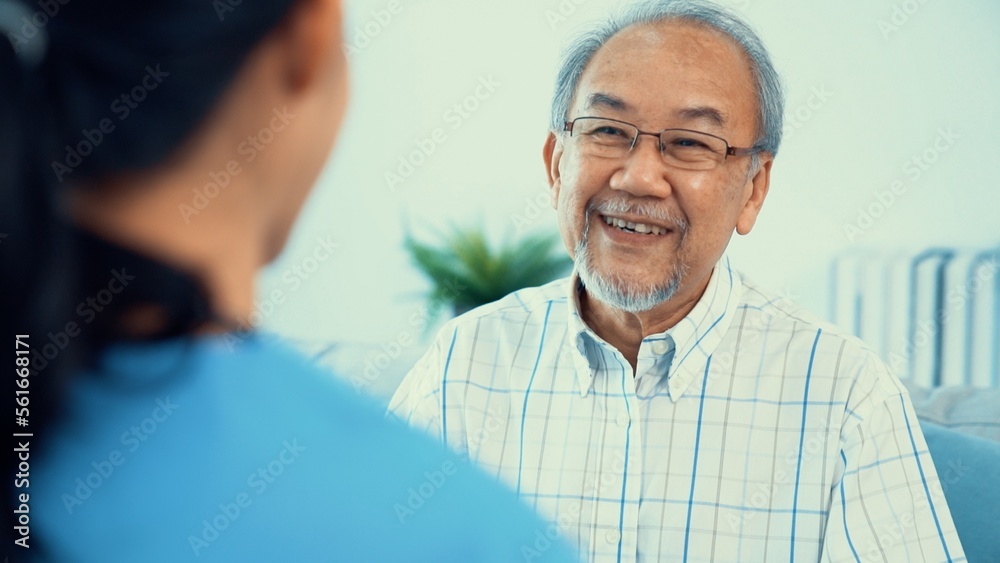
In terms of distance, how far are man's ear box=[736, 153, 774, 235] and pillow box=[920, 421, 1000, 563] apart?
0.45 m

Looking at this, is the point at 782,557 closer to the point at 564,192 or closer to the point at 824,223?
the point at 564,192

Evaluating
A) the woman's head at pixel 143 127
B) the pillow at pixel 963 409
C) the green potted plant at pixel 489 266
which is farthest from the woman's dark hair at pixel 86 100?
the green potted plant at pixel 489 266

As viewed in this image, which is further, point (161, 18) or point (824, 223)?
point (824, 223)

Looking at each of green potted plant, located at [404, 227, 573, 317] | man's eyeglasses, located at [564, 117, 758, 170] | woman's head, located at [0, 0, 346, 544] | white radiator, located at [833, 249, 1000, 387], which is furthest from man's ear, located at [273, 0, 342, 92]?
white radiator, located at [833, 249, 1000, 387]

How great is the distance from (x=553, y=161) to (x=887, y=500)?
0.70 metres

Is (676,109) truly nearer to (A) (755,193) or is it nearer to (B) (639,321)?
(A) (755,193)

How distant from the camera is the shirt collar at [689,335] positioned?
4.59ft

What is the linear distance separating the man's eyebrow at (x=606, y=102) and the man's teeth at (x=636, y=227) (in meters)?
0.16

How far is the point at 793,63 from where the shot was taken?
342 cm

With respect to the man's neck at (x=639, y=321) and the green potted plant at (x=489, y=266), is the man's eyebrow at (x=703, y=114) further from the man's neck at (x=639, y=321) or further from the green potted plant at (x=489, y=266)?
the green potted plant at (x=489, y=266)

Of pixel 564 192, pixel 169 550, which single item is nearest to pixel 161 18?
pixel 169 550

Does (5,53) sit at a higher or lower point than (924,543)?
higher

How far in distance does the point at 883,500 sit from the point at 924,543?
75 mm

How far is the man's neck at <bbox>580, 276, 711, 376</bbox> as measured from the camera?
1.44 m
